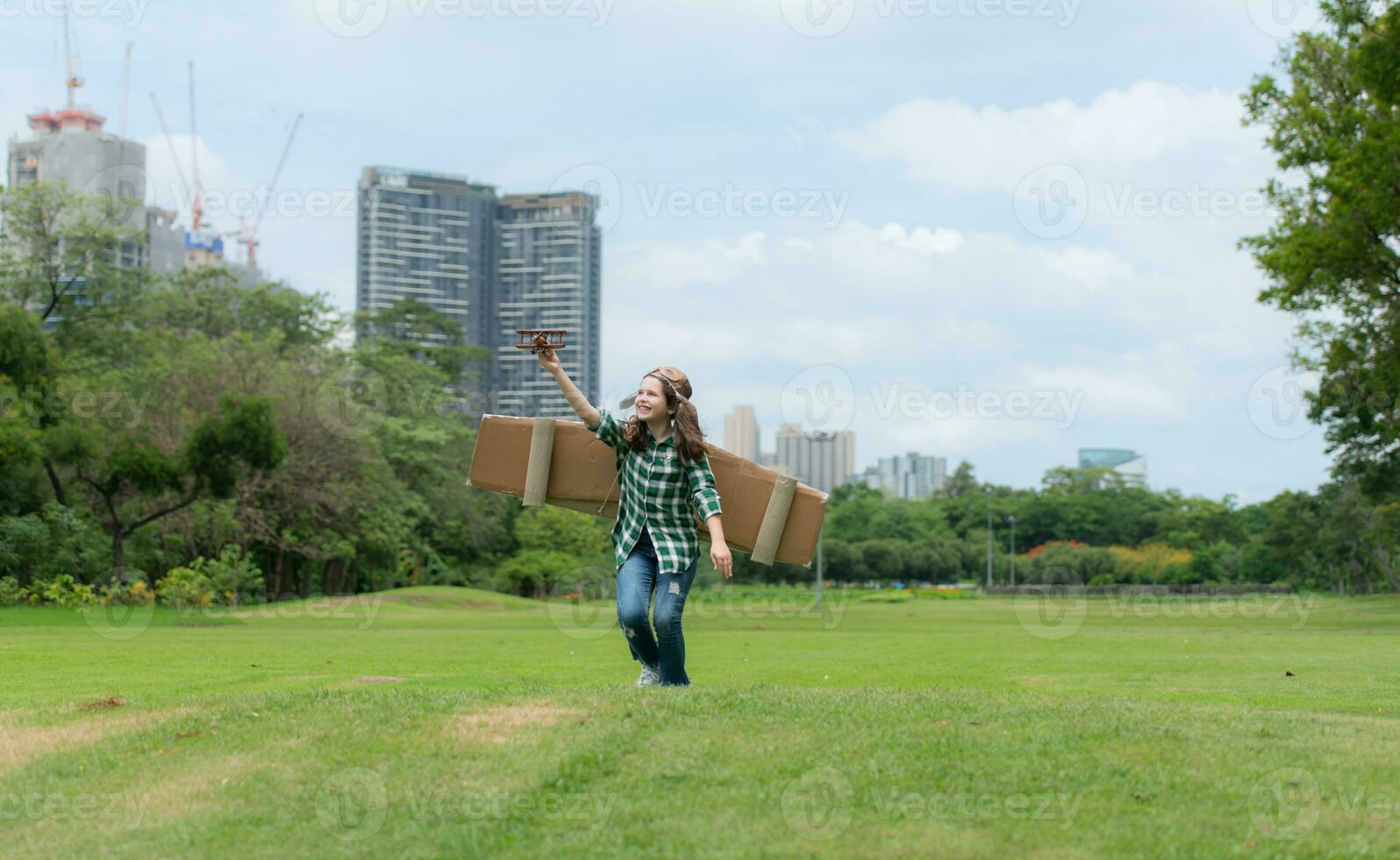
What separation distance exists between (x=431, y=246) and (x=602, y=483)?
164 m

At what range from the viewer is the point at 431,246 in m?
169

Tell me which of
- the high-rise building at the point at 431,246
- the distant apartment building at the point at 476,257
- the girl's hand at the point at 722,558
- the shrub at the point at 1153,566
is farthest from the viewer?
the high-rise building at the point at 431,246

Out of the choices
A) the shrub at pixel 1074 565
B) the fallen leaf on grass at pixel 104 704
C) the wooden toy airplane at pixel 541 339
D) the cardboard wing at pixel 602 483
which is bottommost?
the shrub at pixel 1074 565

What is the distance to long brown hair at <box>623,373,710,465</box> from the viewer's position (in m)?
9.21

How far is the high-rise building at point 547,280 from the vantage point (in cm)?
15462

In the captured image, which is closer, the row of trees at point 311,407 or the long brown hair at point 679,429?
the long brown hair at point 679,429

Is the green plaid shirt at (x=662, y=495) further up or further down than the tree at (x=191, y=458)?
further down

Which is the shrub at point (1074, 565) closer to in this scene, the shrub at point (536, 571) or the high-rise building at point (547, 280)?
the high-rise building at point (547, 280)

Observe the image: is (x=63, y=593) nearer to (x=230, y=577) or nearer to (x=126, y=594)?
(x=126, y=594)

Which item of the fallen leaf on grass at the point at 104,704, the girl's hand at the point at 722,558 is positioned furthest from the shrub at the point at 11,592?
the girl's hand at the point at 722,558

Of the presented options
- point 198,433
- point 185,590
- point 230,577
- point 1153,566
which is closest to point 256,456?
point 198,433

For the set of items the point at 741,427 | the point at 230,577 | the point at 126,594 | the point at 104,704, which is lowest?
the point at 126,594

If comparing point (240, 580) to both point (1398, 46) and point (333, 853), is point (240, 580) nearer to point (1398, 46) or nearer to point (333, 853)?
point (1398, 46)

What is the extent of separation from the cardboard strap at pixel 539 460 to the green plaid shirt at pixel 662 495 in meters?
0.43
